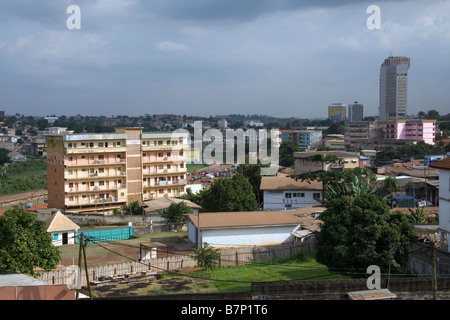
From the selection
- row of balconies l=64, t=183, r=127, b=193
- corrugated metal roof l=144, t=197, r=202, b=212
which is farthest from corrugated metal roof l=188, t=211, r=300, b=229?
row of balconies l=64, t=183, r=127, b=193

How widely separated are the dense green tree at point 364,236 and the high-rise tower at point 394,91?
12440 cm

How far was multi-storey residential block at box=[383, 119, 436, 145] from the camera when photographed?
87.9 metres

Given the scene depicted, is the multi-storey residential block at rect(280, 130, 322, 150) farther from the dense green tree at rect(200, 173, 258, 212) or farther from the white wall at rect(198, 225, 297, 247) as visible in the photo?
the white wall at rect(198, 225, 297, 247)

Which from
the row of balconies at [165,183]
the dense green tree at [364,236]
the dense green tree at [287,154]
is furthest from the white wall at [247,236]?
the dense green tree at [287,154]

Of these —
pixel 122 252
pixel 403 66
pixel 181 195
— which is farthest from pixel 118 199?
pixel 403 66

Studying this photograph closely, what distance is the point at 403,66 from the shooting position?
137 meters

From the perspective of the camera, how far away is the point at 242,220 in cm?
2423

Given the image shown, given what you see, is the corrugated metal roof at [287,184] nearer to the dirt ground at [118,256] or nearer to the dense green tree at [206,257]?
the dirt ground at [118,256]

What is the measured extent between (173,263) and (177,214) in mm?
10178

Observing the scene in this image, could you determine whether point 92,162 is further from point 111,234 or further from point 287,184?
point 287,184

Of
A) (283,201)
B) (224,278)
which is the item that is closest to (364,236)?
(224,278)

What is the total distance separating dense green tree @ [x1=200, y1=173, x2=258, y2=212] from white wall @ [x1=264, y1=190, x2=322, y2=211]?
15.0 feet
